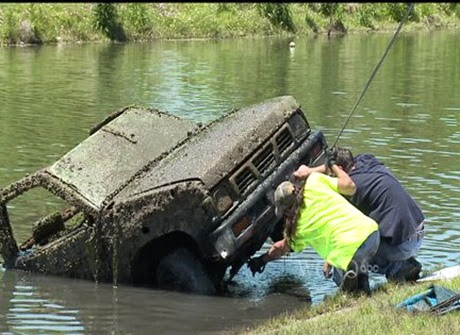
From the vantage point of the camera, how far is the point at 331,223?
8.92 meters

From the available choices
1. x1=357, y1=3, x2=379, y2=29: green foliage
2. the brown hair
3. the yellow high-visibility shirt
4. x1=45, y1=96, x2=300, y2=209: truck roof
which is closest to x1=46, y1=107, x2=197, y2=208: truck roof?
x1=45, y1=96, x2=300, y2=209: truck roof

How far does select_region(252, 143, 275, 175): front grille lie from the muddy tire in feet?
3.66

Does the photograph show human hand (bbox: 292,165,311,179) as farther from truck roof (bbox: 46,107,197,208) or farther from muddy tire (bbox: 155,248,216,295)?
truck roof (bbox: 46,107,197,208)

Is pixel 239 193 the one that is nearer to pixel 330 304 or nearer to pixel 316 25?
pixel 330 304

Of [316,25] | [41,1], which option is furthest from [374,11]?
[41,1]

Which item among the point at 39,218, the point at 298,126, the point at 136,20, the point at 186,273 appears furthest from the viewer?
the point at 136,20

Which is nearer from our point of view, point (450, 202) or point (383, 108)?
point (450, 202)

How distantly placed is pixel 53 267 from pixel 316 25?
192 feet

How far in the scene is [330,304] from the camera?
8961mm

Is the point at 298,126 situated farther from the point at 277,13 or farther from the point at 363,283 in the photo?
the point at 277,13

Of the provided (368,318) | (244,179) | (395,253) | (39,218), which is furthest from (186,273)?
(39,218)

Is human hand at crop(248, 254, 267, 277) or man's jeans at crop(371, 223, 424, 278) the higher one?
man's jeans at crop(371, 223, 424, 278)

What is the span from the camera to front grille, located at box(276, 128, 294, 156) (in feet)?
32.8

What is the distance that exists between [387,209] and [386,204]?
0.05m
